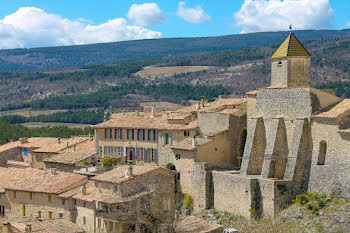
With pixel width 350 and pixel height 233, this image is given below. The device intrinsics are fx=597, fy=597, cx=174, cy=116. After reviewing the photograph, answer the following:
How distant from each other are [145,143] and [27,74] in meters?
139

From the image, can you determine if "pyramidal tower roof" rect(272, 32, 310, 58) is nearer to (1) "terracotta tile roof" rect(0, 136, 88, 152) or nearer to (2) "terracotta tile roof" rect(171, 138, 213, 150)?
(2) "terracotta tile roof" rect(171, 138, 213, 150)

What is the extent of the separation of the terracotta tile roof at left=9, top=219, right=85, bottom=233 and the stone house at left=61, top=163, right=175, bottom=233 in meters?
1.06

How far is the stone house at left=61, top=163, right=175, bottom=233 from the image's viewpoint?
38.8m

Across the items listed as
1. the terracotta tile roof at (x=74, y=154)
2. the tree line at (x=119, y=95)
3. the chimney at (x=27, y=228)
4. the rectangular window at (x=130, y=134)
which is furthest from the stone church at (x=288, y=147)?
the tree line at (x=119, y=95)

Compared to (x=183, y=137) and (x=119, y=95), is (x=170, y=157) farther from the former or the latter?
(x=119, y=95)

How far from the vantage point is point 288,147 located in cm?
4319

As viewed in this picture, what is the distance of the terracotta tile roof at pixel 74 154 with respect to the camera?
55562 millimetres

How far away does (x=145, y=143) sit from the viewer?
175 ft

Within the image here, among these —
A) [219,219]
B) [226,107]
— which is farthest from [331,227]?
[226,107]

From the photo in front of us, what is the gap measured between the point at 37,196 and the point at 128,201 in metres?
9.60

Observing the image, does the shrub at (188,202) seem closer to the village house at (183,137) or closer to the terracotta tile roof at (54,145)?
the village house at (183,137)

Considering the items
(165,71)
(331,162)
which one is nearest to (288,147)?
(331,162)

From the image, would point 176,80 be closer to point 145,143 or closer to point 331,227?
point 145,143

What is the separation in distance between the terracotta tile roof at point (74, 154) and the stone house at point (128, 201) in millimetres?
9807
